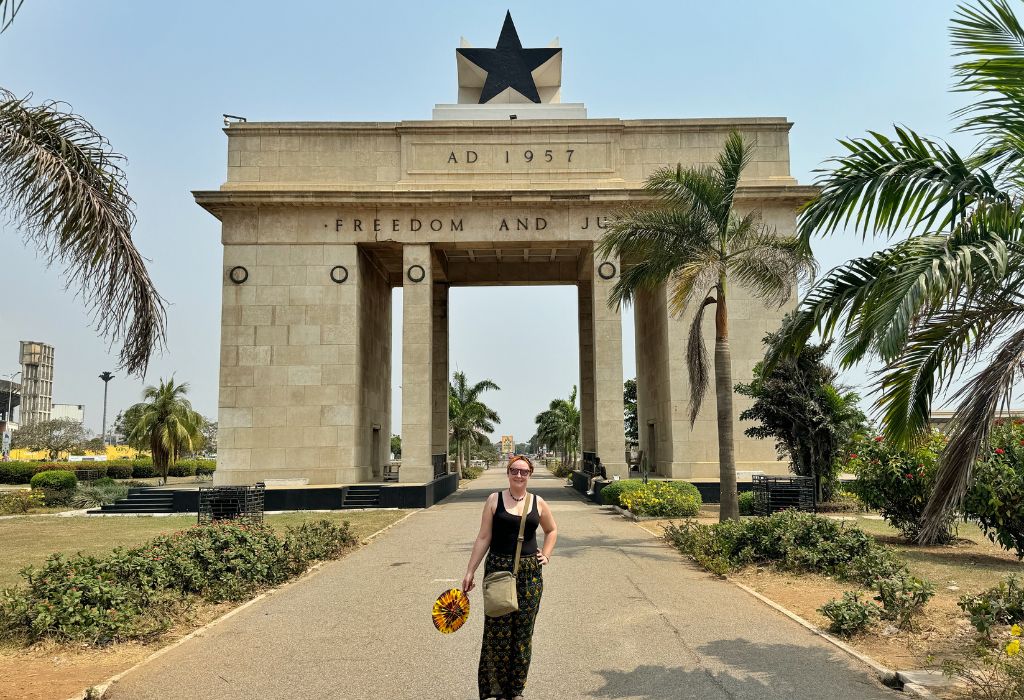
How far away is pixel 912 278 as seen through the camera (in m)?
6.34

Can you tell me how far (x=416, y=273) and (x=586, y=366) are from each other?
13225 mm

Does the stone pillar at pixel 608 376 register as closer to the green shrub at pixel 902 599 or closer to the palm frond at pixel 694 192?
the palm frond at pixel 694 192

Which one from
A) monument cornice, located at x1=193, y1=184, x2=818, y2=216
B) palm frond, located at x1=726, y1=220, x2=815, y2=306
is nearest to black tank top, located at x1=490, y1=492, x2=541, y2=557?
palm frond, located at x1=726, y1=220, x2=815, y2=306

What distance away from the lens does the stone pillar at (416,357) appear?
32219mm

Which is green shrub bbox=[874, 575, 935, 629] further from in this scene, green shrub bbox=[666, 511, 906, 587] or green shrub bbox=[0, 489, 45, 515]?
green shrub bbox=[0, 489, 45, 515]

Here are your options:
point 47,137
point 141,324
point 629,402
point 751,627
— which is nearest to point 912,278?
point 751,627

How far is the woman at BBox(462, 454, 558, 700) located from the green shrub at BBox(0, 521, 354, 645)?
4692 millimetres

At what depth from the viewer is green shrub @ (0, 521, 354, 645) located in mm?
8398

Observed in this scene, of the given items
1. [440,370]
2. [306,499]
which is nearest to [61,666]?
[306,499]

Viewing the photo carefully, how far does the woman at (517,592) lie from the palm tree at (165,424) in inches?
1613

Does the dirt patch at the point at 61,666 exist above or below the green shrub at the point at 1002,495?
below

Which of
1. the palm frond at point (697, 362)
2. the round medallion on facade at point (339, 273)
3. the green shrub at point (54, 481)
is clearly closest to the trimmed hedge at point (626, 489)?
the palm frond at point (697, 362)

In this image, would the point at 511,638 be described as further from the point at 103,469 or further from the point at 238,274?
the point at 103,469

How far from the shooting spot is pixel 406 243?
33.2 metres
